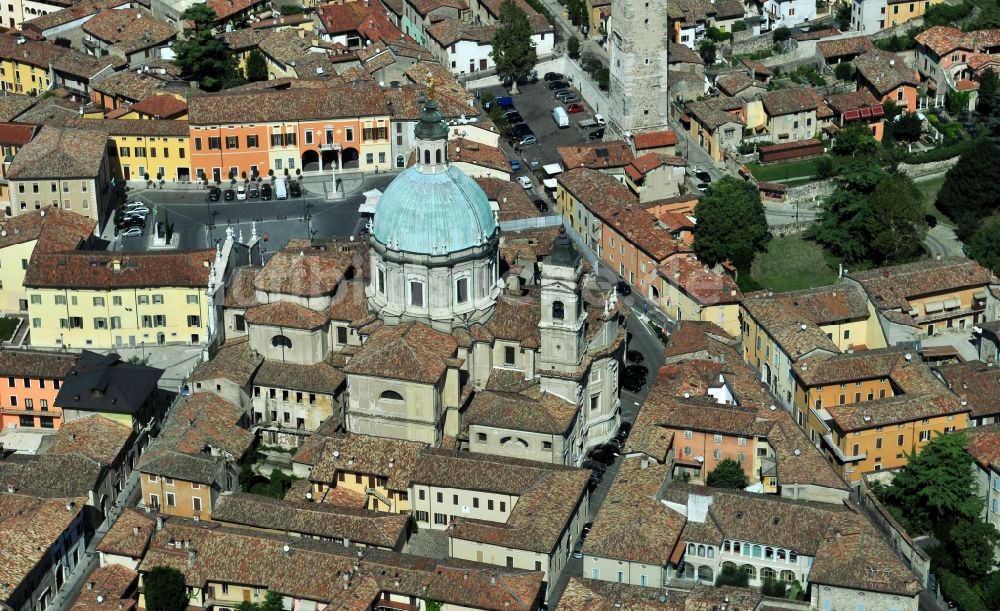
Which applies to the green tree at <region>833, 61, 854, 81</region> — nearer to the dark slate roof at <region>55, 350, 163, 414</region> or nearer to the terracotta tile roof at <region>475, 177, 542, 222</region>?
the terracotta tile roof at <region>475, 177, 542, 222</region>

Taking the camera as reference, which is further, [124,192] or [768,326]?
[124,192]

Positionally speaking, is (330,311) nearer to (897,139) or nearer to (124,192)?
(124,192)

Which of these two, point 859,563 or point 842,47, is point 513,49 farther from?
point 859,563

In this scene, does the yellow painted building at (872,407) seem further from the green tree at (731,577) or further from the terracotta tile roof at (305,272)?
the terracotta tile roof at (305,272)

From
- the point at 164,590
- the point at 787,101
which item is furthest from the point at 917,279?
the point at 164,590

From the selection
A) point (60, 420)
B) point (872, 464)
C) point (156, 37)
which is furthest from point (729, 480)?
point (156, 37)

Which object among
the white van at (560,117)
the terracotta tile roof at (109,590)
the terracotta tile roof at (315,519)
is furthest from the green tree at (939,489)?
the white van at (560,117)
